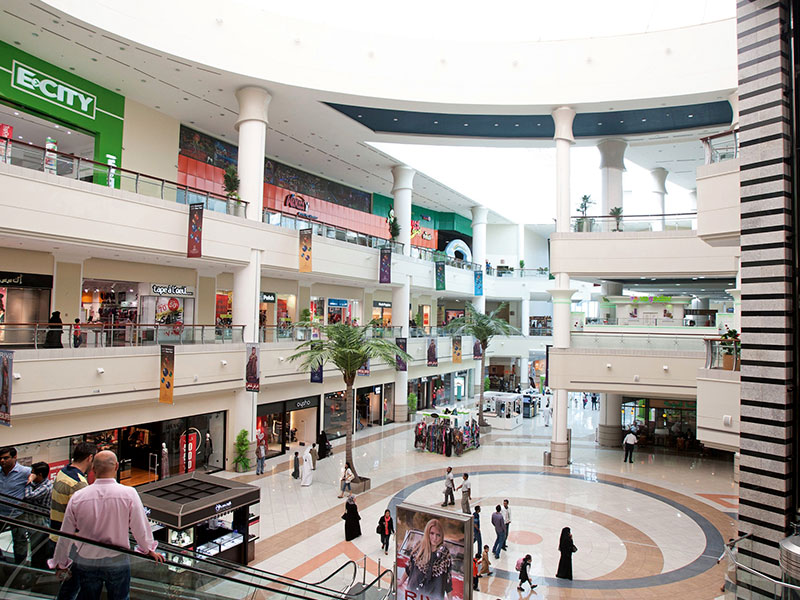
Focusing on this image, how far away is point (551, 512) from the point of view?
49.0ft

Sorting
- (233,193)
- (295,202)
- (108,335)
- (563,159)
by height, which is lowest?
(108,335)

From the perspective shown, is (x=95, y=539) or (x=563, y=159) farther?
(x=563, y=159)

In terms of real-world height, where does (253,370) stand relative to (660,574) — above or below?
above

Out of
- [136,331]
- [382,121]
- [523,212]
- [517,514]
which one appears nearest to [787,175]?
[517,514]

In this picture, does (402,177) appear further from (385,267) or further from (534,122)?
(534,122)

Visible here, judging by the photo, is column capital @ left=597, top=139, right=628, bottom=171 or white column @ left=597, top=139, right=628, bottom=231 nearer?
white column @ left=597, top=139, right=628, bottom=231

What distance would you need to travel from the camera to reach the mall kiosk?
30.3 ft

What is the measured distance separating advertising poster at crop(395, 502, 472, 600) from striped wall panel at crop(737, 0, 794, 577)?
4.29 m

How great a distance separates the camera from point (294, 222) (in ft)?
66.9

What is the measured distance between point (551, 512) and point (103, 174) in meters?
15.4

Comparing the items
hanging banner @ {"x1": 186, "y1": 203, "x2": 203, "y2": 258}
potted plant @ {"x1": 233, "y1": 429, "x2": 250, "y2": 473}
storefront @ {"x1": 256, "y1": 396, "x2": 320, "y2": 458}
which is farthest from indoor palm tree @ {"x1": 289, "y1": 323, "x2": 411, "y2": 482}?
hanging banner @ {"x1": 186, "y1": 203, "x2": 203, "y2": 258}

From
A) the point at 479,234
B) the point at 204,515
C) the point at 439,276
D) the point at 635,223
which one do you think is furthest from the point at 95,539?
the point at 479,234

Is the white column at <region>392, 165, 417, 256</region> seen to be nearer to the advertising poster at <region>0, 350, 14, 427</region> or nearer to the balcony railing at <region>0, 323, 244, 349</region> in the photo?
the balcony railing at <region>0, 323, 244, 349</region>

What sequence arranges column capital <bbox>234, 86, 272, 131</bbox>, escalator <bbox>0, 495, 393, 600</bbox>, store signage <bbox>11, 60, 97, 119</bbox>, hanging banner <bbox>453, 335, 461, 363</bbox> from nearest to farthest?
1. escalator <bbox>0, 495, 393, 600</bbox>
2. store signage <bbox>11, 60, 97, 119</bbox>
3. column capital <bbox>234, 86, 272, 131</bbox>
4. hanging banner <bbox>453, 335, 461, 363</bbox>
